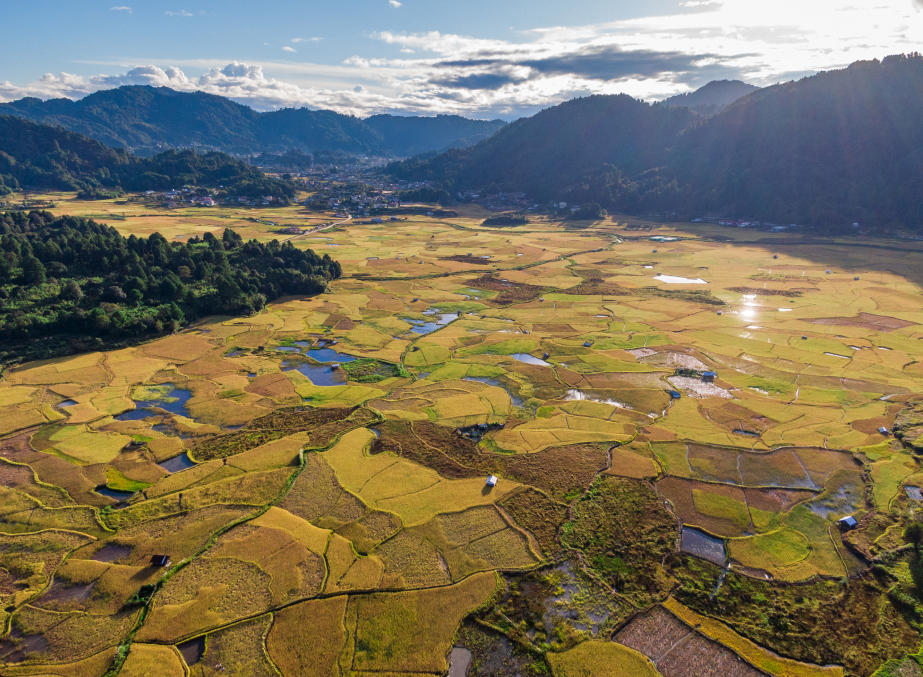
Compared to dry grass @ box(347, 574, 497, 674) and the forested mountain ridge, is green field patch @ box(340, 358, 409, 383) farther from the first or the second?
dry grass @ box(347, 574, 497, 674)

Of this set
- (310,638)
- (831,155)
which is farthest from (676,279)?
(831,155)

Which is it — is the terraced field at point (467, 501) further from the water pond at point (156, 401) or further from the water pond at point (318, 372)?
the water pond at point (318, 372)

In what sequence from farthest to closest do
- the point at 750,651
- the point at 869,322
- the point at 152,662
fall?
the point at 869,322
the point at 750,651
the point at 152,662

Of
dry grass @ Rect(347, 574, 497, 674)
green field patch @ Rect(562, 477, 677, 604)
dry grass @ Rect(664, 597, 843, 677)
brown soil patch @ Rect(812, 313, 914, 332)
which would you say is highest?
brown soil patch @ Rect(812, 313, 914, 332)

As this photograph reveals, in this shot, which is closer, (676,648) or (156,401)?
(676,648)

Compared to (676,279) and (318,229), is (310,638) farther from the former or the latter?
(318,229)

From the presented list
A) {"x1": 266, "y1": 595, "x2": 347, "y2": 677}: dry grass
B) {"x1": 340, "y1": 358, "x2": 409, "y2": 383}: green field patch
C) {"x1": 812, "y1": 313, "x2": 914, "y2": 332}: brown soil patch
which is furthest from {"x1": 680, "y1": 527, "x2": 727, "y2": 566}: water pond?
{"x1": 812, "y1": 313, "x2": 914, "y2": 332}: brown soil patch
